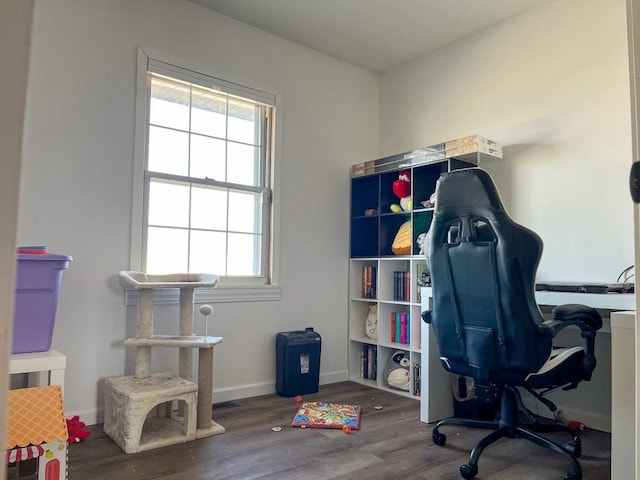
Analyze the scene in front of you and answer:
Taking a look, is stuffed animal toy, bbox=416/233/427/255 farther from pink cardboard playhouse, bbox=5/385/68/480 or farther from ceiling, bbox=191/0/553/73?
pink cardboard playhouse, bbox=5/385/68/480

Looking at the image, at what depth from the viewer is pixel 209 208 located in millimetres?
3289

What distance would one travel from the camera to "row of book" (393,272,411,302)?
140 inches

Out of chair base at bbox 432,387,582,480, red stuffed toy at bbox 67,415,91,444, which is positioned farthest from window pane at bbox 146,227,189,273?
chair base at bbox 432,387,582,480

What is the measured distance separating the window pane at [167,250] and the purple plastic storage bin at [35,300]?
2.62 ft

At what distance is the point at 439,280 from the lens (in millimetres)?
2186

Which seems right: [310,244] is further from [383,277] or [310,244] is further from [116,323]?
[116,323]

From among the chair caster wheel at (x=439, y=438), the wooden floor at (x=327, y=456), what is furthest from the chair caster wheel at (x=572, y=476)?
the chair caster wheel at (x=439, y=438)

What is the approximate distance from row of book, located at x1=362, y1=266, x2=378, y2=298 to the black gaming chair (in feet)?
5.38

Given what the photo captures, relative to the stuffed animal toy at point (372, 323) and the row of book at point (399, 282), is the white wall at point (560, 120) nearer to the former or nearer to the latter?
the row of book at point (399, 282)

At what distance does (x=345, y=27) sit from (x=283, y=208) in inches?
56.8

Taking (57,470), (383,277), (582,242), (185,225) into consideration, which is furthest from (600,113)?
(57,470)

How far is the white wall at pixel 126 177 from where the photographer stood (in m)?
2.64

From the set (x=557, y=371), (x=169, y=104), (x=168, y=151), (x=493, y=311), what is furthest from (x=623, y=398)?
(x=169, y=104)

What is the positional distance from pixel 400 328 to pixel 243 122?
1972 mm
